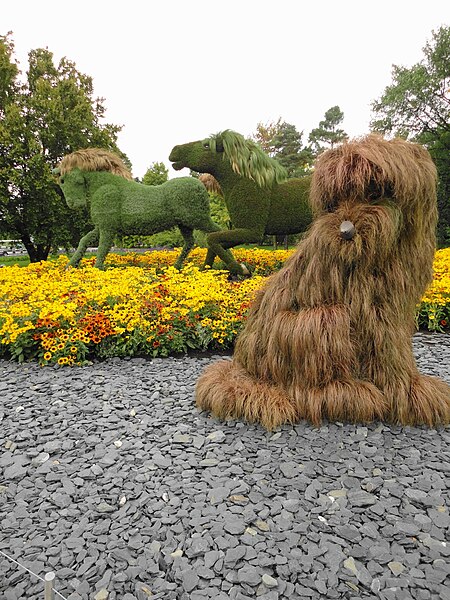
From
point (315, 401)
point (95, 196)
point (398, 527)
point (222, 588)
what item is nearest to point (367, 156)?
point (315, 401)

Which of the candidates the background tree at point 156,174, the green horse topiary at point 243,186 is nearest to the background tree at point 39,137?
the green horse topiary at point 243,186

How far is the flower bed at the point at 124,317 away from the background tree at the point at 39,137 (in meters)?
6.64

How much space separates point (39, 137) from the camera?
36.1ft

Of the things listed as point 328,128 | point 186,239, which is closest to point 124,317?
point 186,239

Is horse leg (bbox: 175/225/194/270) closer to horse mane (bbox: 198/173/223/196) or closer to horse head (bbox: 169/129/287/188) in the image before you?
horse mane (bbox: 198/173/223/196)

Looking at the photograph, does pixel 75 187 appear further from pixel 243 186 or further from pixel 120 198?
pixel 243 186

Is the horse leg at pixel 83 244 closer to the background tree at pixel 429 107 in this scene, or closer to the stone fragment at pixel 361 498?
the stone fragment at pixel 361 498

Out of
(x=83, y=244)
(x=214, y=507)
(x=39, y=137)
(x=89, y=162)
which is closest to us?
(x=214, y=507)

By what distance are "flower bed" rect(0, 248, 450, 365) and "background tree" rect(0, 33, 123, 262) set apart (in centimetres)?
664

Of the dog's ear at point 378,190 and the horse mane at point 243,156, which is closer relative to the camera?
the dog's ear at point 378,190

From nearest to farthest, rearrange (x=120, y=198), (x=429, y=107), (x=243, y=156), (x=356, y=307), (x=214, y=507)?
(x=214, y=507), (x=356, y=307), (x=243, y=156), (x=120, y=198), (x=429, y=107)

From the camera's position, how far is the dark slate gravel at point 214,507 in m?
1.40

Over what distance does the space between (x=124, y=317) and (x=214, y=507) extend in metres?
2.51

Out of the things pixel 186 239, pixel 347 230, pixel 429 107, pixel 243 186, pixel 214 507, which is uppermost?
pixel 429 107
